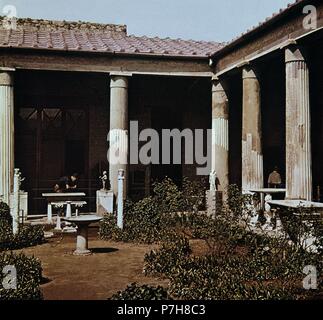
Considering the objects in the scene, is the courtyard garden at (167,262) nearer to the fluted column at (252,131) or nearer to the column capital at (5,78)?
the fluted column at (252,131)

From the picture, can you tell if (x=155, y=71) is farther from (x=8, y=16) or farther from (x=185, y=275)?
(x=185, y=275)

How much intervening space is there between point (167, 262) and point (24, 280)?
2621mm

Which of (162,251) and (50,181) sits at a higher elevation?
(50,181)

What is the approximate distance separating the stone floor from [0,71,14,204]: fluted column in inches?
118

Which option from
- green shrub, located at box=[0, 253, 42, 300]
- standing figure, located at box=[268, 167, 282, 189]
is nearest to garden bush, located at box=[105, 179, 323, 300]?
green shrub, located at box=[0, 253, 42, 300]

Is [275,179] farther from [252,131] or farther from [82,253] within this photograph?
[82,253]

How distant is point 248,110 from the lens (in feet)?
42.7

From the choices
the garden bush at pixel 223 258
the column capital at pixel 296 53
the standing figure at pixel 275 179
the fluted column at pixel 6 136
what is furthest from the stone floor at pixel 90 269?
the standing figure at pixel 275 179

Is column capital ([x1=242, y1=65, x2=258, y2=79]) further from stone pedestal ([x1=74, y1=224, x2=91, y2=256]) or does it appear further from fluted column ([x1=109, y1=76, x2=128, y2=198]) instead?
stone pedestal ([x1=74, y1=224, x2=91, y2=256])

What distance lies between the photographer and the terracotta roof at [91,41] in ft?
46.7

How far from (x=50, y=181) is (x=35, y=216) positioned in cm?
181

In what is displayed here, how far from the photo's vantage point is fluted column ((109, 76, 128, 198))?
14242 mm
